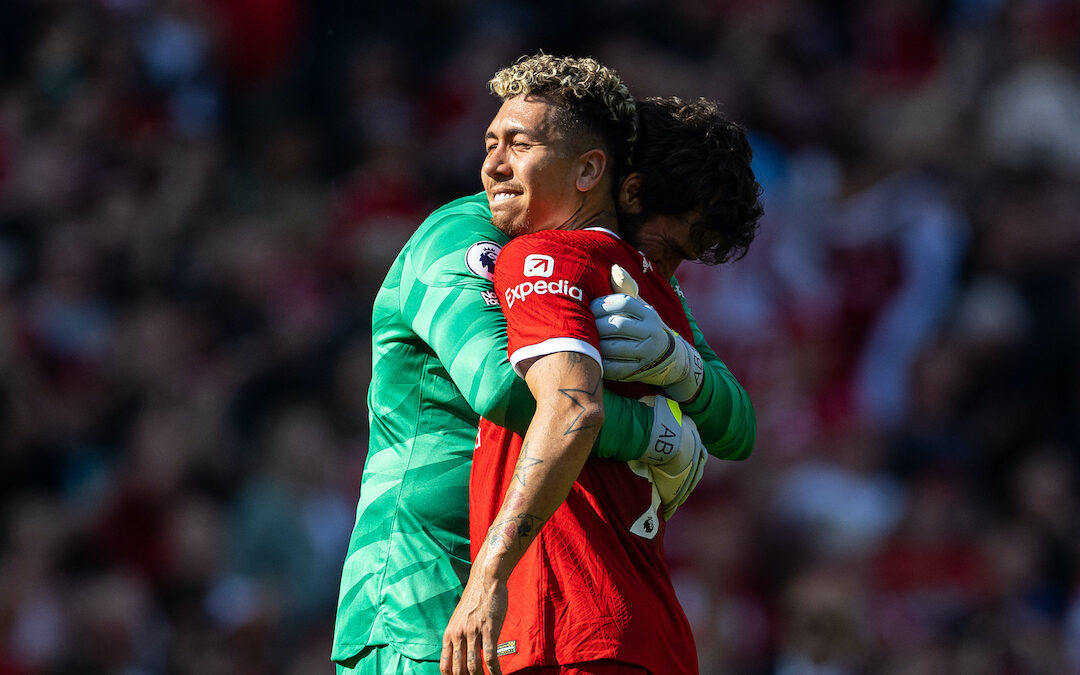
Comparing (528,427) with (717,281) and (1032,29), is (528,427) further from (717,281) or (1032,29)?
(1032,29)

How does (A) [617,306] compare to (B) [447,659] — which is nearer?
(B) [447,659]

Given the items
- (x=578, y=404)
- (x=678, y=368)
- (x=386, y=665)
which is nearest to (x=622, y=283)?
(x=678, y=368)

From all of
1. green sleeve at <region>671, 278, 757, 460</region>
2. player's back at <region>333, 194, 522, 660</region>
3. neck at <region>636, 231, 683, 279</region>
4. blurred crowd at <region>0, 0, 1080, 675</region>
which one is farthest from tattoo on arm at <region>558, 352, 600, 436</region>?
blurred crowd at <region>0, 0, 1080, 675</region>

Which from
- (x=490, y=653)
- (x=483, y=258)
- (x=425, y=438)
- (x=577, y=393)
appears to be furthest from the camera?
(x=425, y=438)

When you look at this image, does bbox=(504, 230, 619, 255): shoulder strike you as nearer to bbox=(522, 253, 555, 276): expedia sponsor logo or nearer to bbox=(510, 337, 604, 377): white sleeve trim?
bbox=(522, 253, 555, 276): expedia sponsor logo

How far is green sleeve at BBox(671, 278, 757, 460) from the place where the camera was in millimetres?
3076

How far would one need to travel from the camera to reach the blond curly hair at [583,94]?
3102mm

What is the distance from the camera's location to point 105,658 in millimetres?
6762

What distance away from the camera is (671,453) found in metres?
2.83

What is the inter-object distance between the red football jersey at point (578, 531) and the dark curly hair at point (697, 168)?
32cm

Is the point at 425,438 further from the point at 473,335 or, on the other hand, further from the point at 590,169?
the point at 590,169

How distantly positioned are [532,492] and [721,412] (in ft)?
2.44

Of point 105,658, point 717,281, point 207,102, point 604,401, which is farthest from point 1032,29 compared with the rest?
point 604,401

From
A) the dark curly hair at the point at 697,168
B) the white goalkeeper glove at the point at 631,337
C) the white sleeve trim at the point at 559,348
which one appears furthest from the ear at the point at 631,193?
the white sleeve trim at the point at 559,348
